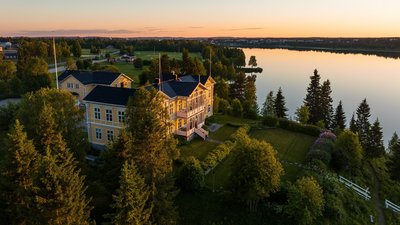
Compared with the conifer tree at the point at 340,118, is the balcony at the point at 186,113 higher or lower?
higher

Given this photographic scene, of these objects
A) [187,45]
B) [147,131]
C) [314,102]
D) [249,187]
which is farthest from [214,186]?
[187,45]

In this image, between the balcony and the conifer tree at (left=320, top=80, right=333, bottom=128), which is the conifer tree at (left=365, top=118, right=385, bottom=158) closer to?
the conifer tree at (left=320, top=80, right=333, bottom=128)

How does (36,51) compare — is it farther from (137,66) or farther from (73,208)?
(73,208)

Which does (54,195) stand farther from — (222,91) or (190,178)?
(222,91)

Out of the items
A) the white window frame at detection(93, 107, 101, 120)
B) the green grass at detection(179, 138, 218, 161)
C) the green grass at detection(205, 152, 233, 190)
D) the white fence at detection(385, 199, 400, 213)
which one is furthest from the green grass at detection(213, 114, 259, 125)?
the white fence at detection(385, 199, 400, 213)

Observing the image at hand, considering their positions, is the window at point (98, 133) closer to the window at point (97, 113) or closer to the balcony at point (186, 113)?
the window at point (97, 113)

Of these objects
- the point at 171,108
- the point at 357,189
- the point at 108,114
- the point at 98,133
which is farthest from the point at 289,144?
the point at 98,133

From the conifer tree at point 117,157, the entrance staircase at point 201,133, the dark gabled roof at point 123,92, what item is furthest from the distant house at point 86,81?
the conifer tree at point 117,157
